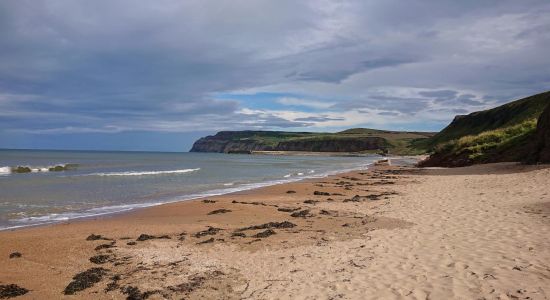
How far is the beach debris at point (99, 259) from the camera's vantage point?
855 cm

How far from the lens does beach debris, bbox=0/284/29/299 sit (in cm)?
673

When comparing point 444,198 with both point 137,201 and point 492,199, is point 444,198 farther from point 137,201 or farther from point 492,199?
point 137,201

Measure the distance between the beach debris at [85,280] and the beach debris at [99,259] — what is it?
0.70 metres

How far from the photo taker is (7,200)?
62.0ft

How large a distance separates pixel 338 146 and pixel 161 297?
180 meters

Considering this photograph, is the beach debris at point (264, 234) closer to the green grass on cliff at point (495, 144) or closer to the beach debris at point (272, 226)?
the beach debris at point (272, 226)

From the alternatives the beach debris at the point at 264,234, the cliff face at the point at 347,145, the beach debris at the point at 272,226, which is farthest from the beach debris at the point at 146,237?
the cliff face at the point at 347,145

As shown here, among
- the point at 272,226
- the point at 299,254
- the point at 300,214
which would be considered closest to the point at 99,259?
the point at 299,254

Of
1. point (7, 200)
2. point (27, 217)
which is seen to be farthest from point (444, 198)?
point (7, 200)

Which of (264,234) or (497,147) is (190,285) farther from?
(497,147)

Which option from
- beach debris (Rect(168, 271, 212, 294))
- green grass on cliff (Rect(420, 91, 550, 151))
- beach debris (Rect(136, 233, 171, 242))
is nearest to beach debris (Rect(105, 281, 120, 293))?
beach debris (Rect(168, 271, 212, 294))

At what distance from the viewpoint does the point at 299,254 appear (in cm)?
851

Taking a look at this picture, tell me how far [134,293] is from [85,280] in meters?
1.21

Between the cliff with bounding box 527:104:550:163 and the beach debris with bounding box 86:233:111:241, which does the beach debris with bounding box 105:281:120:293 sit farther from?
the cliff with bounding box 527:104:550:163
